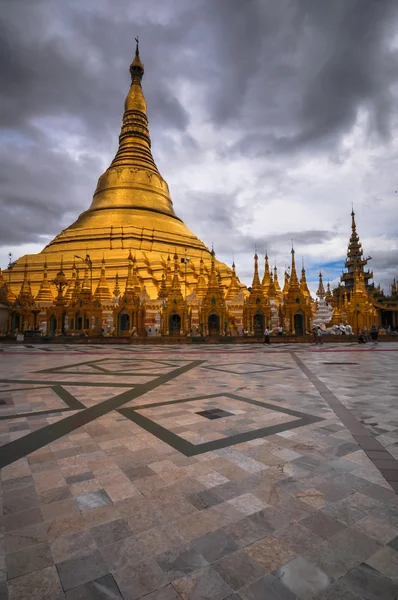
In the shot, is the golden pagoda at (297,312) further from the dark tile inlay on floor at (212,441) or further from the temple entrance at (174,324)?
the dark tile inlay on floor at (212,441)

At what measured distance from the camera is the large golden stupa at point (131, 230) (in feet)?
121

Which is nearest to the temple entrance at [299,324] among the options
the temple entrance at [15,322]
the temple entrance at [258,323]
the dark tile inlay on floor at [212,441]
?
the temple entrance at [258,323]

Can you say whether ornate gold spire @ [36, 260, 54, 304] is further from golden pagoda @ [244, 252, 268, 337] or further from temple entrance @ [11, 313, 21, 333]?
golden pagoda @ [244, 252, 268, 337]

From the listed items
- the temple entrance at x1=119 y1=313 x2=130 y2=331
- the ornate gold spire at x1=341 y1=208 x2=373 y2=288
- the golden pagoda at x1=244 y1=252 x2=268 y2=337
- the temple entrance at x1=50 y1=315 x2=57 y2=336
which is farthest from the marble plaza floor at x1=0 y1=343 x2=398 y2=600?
the ornate gold spire at x1=341 y1=208 x2=373 y2=288

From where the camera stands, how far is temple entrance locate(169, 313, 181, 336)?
28688 mm

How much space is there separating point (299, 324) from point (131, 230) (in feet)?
72.8

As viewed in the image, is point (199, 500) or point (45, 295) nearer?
point (199, 500)

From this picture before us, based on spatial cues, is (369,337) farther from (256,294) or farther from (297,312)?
(256,294)

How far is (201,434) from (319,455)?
56.0 inches

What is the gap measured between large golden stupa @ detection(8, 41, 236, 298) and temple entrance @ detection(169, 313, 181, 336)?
563cm

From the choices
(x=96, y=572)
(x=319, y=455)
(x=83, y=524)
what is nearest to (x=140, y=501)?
(x=83, y=524)

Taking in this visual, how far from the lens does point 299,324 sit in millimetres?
29594

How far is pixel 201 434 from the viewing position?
429cm

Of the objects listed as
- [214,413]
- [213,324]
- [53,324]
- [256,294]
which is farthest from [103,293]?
[214,413]
